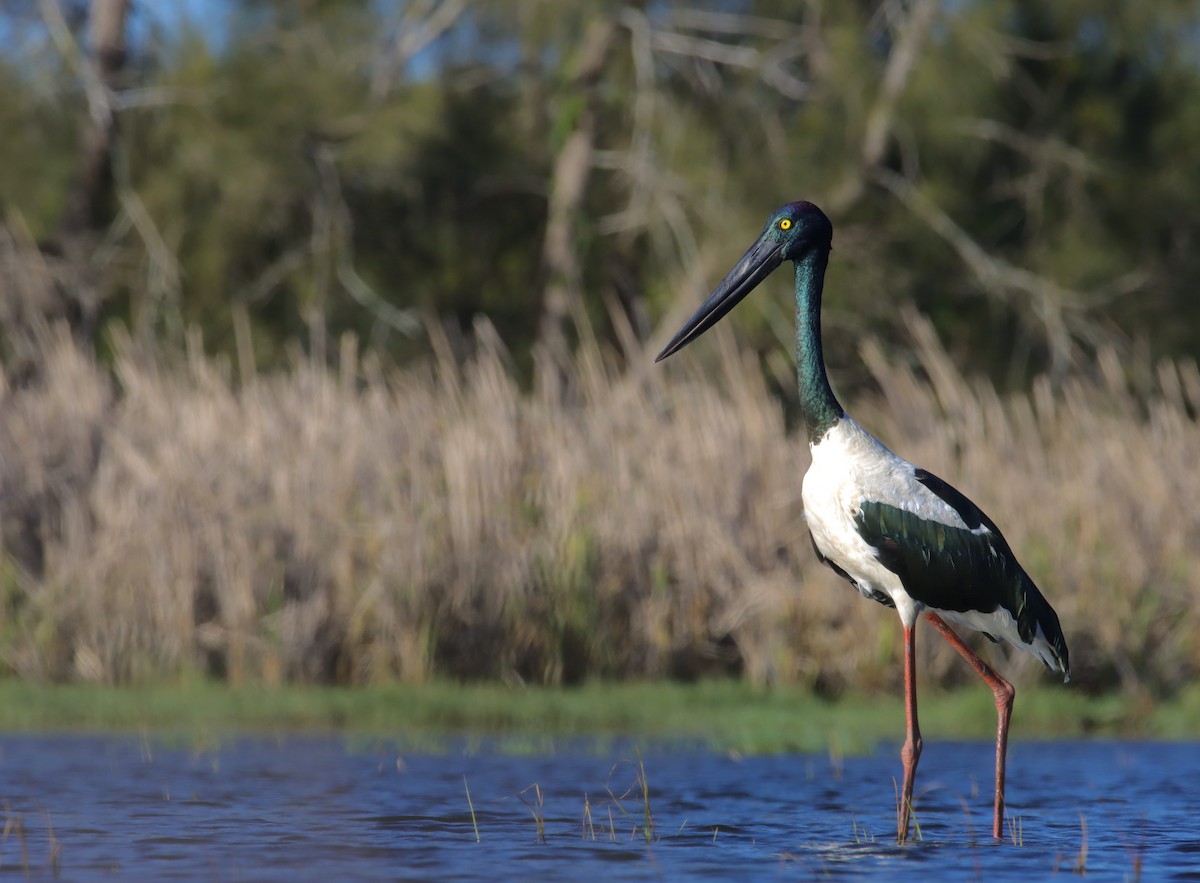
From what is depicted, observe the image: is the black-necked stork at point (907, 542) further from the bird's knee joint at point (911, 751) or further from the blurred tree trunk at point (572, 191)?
the blurred tree trunk at point (572, 191)

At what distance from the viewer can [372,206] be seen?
21.6 m

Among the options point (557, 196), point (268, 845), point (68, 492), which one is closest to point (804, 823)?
point (268, 845)

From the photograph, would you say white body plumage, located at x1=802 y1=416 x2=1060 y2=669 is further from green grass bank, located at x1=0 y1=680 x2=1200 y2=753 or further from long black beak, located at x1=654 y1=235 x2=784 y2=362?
green grass bank, located at x1=0 y1=680 x2=1200 y2=753

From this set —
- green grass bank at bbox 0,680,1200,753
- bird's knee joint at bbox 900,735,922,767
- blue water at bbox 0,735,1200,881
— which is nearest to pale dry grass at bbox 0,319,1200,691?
green grass bank at bbox 0,680,1200,753

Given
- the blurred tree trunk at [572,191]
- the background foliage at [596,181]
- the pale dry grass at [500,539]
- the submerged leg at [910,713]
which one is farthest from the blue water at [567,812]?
the blurred tree trunk at [572,191]

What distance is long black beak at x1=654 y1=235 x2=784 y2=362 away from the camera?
24.3ft

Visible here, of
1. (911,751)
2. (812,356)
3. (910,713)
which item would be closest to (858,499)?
(812,356)

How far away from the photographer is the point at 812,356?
699cm

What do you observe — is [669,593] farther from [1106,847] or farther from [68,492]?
[1106,847]

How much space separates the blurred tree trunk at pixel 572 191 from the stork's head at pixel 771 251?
12.4m

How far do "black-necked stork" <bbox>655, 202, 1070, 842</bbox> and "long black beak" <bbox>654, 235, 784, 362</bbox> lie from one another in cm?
16

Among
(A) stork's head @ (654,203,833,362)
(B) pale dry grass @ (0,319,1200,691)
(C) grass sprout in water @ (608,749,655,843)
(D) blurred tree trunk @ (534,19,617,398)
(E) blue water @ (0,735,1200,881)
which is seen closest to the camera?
(E) blue water @ (0,735,1200,881)

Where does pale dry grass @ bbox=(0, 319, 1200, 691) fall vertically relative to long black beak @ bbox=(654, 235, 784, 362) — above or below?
below

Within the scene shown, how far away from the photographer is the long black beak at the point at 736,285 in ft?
24.3
